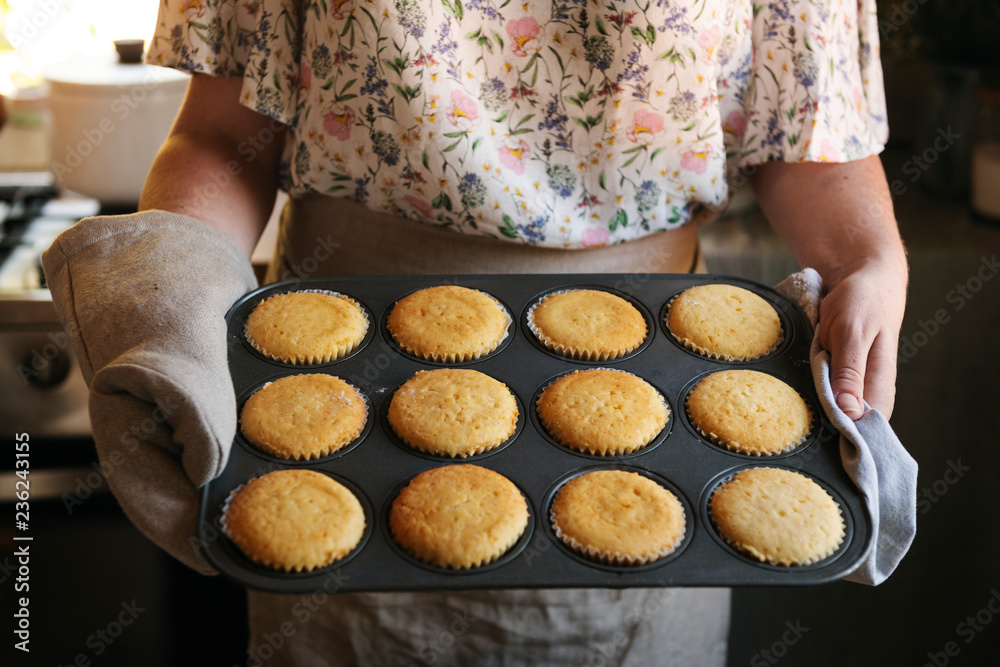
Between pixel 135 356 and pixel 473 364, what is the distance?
55cm

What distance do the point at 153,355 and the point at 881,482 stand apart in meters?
1.06

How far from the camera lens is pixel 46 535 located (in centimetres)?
227

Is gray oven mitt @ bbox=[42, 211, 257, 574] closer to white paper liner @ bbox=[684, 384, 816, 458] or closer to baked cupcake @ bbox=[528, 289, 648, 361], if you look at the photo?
baked cupcake @ bbox=[528, 289, 648, 361]

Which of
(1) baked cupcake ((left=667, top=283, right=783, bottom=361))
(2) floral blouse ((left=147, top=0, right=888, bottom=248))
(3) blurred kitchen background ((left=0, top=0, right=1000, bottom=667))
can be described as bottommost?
(3) blurred kitchen background ((left=0, top=0, right=1000, bottom=667))

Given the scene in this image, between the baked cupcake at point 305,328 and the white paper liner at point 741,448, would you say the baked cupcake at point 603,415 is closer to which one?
the white paper liner at point 741,448

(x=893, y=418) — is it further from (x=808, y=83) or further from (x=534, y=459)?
(x=534, y=459)

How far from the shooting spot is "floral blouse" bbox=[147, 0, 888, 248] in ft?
4.25

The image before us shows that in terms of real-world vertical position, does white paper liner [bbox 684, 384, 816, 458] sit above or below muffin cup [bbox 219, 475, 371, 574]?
above

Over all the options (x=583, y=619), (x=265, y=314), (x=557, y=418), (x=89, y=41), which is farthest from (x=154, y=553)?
(x=89, y=41)

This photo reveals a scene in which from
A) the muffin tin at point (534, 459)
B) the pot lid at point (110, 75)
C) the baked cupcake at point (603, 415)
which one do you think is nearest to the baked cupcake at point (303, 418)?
the muffin tin at point (534, 459)

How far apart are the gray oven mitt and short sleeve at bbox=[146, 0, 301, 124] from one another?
0.93ft

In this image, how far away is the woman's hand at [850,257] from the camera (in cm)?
122

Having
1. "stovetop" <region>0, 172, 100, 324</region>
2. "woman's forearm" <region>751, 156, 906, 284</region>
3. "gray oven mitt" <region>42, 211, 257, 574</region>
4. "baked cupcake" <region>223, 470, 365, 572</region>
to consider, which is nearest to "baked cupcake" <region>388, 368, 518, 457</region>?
"baked cupcake" <region>223, 470, 365, 572</region>

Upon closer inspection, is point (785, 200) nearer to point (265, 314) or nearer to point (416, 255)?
point (416, 255)
